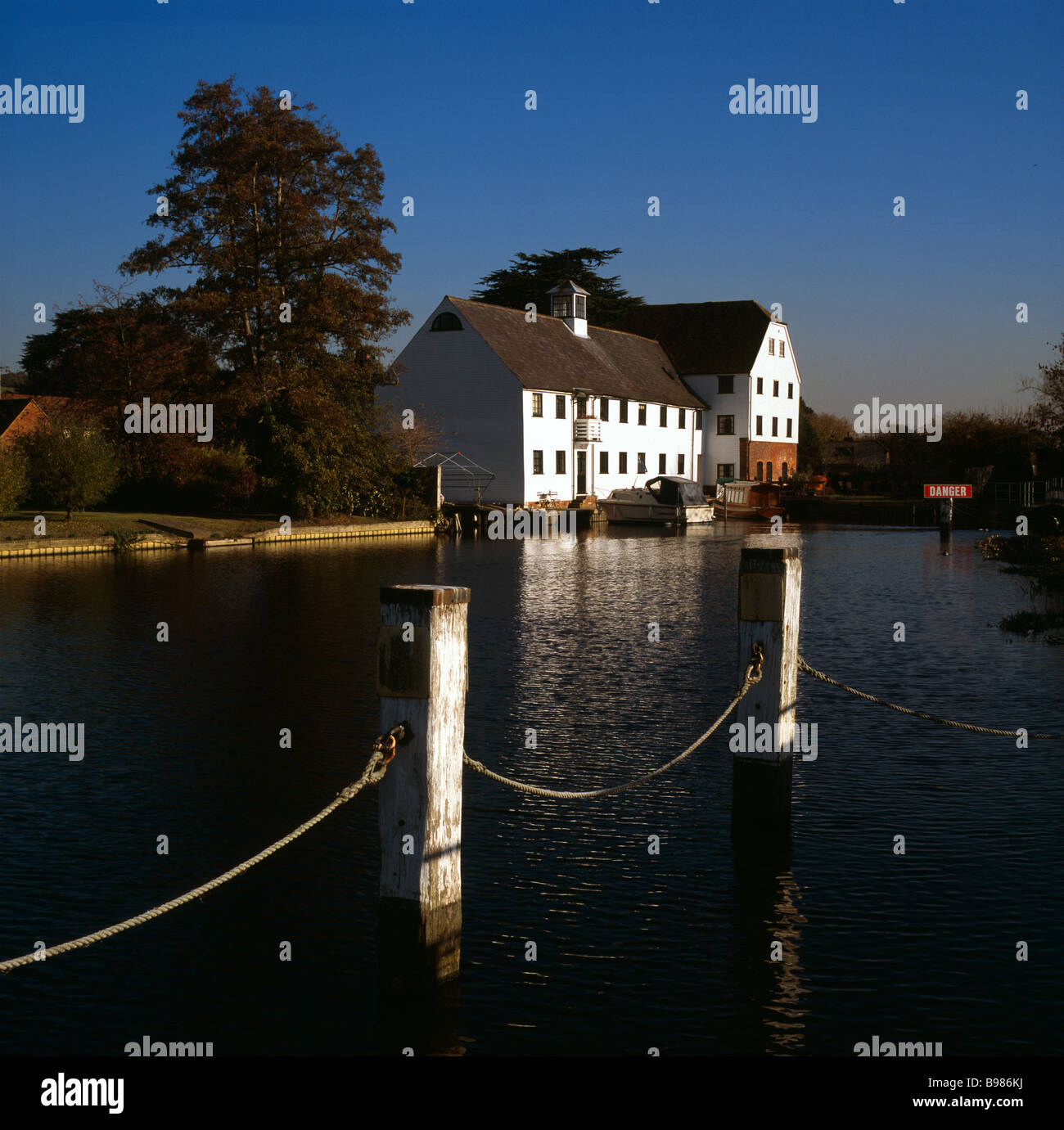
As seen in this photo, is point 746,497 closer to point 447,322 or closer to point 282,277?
point 447,322

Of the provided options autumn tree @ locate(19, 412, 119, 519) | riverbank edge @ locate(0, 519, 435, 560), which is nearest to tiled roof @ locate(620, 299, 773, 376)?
riverbank edge @ locate(0, 519, 435, 560)

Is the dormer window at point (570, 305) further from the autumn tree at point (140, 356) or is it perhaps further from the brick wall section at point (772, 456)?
the autumn tree at point (140, 356)

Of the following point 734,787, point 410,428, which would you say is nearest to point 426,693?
point 734,787

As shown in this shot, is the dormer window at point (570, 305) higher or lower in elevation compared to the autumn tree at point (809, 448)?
higher

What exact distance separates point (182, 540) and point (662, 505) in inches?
1072

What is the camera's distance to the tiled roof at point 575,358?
194 ft

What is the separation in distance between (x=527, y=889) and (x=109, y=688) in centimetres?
796

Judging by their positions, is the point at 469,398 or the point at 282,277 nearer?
the point at 282,277

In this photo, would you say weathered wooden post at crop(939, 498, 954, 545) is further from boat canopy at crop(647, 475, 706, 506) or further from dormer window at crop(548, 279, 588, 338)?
dormer window at crop(548, 279, 588, 338)

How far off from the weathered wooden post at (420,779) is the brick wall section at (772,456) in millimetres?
72187

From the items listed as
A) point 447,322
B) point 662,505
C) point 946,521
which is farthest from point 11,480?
point 662,505

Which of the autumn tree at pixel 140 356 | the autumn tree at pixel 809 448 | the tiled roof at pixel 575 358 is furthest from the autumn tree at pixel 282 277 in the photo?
the autumn tree at pixel 809 448

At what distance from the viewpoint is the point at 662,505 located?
57938 mm
